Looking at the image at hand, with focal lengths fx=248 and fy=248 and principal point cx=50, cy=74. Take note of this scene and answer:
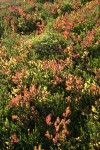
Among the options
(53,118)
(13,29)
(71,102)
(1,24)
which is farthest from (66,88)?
(1,24)

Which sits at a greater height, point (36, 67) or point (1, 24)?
point (1, 24)

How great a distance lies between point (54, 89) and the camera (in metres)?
5.67

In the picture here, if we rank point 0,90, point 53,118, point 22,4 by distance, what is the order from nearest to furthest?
1. point 53,118
2. point 0,90
3. point 22,4

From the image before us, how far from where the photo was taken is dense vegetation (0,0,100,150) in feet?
14.7

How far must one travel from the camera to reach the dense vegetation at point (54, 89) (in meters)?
4.48

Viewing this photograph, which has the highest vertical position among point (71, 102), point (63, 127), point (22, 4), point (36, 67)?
point (22, 4)

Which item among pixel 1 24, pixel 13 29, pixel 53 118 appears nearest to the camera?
pixel 53 118

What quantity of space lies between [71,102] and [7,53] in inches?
149

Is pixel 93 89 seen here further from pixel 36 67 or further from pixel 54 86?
pixel 36 67

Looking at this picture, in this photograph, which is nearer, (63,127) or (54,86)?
(63,127)

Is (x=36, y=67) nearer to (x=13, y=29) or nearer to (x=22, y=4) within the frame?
(x=13, y=29)

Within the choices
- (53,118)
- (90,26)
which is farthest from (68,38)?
(53,118)

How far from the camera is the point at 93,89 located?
16.9ft

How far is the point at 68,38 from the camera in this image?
7.77m
